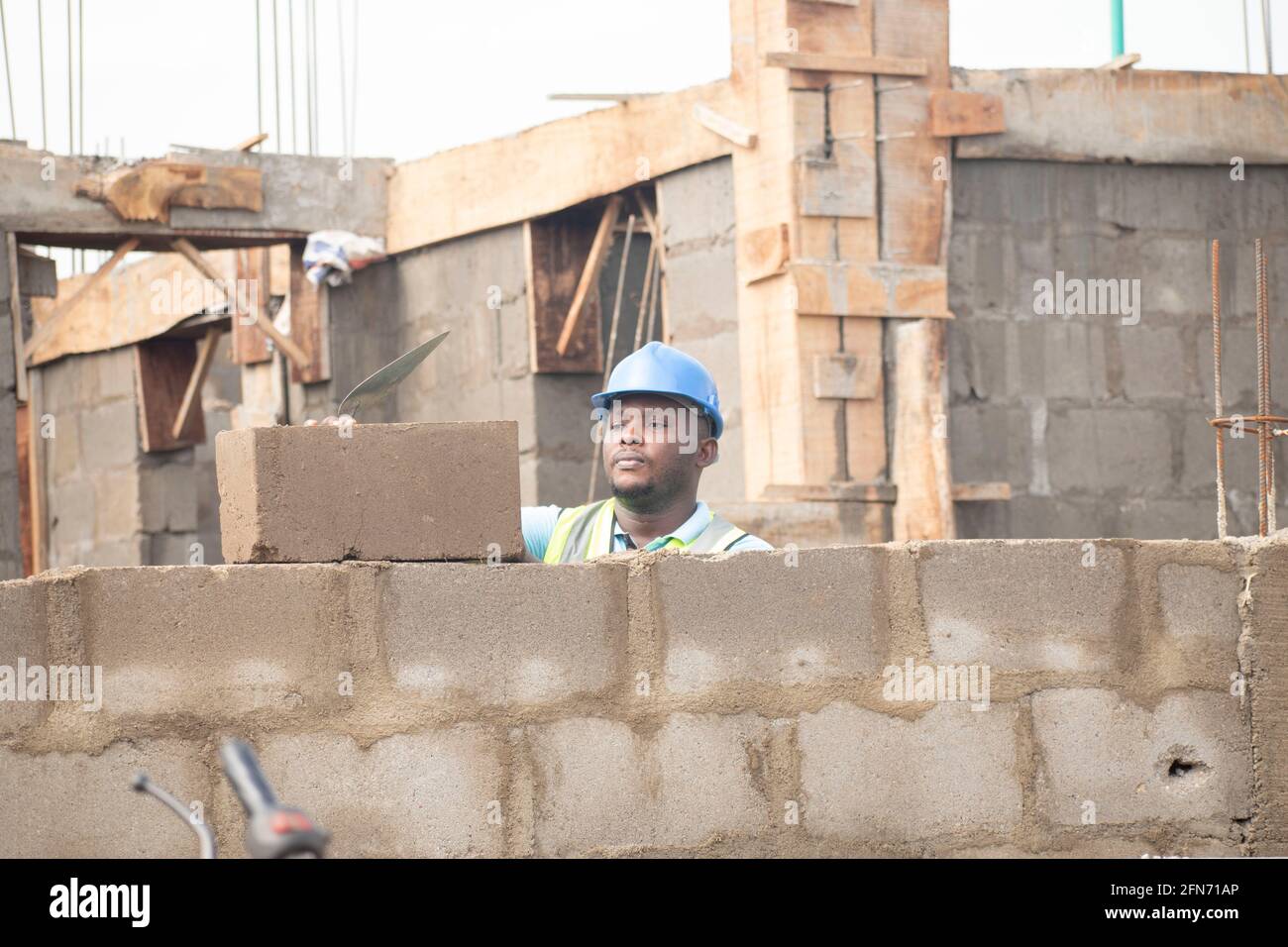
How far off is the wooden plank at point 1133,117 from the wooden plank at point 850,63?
0.82 ft

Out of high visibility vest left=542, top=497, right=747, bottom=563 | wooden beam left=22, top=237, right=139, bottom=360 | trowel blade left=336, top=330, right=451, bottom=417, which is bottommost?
high visibility vest left=542, top=497, right=747, bottom=563

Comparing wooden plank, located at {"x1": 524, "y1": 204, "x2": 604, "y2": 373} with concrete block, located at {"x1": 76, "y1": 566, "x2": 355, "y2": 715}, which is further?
wooden plank, located at {"x1": 524, "y1": 204, "x2": 604, "y2": 373}

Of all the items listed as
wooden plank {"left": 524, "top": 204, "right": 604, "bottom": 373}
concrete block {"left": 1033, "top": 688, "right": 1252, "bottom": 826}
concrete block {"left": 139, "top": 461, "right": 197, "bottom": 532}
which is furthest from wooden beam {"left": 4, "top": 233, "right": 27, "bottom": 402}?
concrete block {"left": 1033, "top": 688, "right": 1252, "bottom": 826}

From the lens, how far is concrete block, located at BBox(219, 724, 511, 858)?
3.85 m

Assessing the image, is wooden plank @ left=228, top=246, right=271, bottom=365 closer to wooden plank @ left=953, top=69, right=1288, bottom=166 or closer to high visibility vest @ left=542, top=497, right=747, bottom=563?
wooden plank @ left=953, top=69, right=1288, bottom=166

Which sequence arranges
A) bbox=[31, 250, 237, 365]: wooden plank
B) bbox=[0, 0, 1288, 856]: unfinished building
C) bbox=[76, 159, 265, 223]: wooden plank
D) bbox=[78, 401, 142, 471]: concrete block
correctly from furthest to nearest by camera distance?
1. bbox=[78, 401, 142, 471]: concrete block
2. bbox=[31, 250, 237, 365]: wooden plank
3. bbox=[76, 159, 265, 223]: wooden plank
4. bbox=[0, 0, 1288, 856]: unfinished building

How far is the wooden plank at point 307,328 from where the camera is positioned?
36.0 feet

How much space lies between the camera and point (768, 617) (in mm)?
4035

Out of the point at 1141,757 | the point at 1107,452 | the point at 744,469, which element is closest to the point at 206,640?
the point at 1141,757

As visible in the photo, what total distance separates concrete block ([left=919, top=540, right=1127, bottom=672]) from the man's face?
1067mm

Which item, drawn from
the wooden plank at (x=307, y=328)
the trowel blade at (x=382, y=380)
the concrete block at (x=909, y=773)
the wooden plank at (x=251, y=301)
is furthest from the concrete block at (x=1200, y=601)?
the wooden plank at (x=251, y=301)

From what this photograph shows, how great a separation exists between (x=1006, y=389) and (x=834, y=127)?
4.43 ft

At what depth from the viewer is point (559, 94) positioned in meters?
9.20
